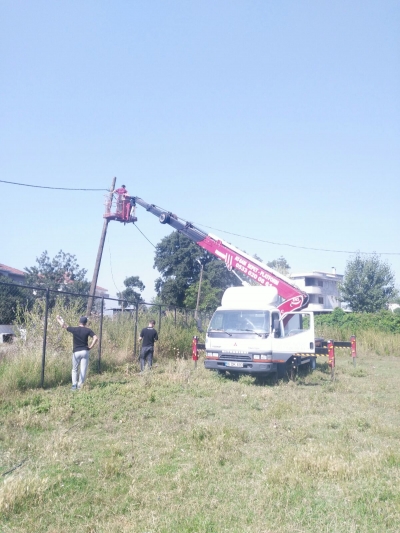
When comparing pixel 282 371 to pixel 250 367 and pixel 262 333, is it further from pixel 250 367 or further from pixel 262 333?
pixel 262 333

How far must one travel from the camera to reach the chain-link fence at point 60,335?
10.4 metres

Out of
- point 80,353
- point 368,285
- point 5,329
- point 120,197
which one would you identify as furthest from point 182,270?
point 80,353

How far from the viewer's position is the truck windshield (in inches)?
497

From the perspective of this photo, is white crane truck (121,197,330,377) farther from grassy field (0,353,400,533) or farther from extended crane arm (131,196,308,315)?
grassy field (0,353,400,533)

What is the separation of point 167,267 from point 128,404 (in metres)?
39.8

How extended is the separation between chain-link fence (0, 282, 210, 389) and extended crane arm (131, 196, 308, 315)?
2.51 meters

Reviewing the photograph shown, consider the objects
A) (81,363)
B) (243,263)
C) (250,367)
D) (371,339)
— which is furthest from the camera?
(371,339)

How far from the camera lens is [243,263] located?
15703mm

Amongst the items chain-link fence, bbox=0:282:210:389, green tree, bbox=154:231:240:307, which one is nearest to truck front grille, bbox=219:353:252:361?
chain-link fence, bbox=0:282:210:389

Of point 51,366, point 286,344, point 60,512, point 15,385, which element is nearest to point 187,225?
point 286,344

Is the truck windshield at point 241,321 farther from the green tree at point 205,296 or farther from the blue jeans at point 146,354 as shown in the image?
the green tree at point 205,296

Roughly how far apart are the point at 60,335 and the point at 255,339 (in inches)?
224

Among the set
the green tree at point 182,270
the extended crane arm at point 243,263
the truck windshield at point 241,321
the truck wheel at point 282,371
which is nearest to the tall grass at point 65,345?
the truck windshield at point 241,321

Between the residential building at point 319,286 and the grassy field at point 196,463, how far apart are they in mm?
49904
